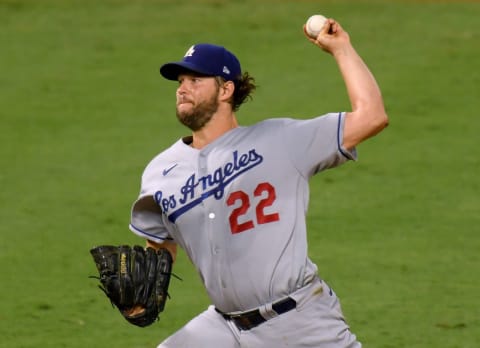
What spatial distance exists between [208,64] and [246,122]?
20.9ft

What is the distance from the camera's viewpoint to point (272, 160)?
205 inches

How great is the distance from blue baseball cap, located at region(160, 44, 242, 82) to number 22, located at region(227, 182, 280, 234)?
55 cm

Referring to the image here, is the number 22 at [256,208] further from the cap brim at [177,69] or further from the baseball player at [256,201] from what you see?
the cap brim at [177,69]

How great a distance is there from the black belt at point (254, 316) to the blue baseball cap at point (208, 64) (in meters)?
1.00

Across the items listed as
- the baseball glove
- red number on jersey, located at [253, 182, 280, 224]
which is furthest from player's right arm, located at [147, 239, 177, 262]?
red number on jersey, located at [253, 182, 280, 224]

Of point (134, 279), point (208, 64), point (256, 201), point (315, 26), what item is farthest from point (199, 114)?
point (134, 279)

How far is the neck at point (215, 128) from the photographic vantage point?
5414mm

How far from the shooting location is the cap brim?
535 centimetres

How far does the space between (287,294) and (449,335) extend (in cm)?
269

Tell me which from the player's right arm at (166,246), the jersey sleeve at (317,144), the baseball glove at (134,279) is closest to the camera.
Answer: the jersey sleeve at (317,144)

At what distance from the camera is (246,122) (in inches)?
463

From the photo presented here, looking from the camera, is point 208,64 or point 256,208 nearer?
point 256,208

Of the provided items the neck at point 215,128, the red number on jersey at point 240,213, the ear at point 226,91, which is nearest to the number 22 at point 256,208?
the red number on jersey at point 240,213

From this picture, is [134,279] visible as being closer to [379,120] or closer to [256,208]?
[256,208]
